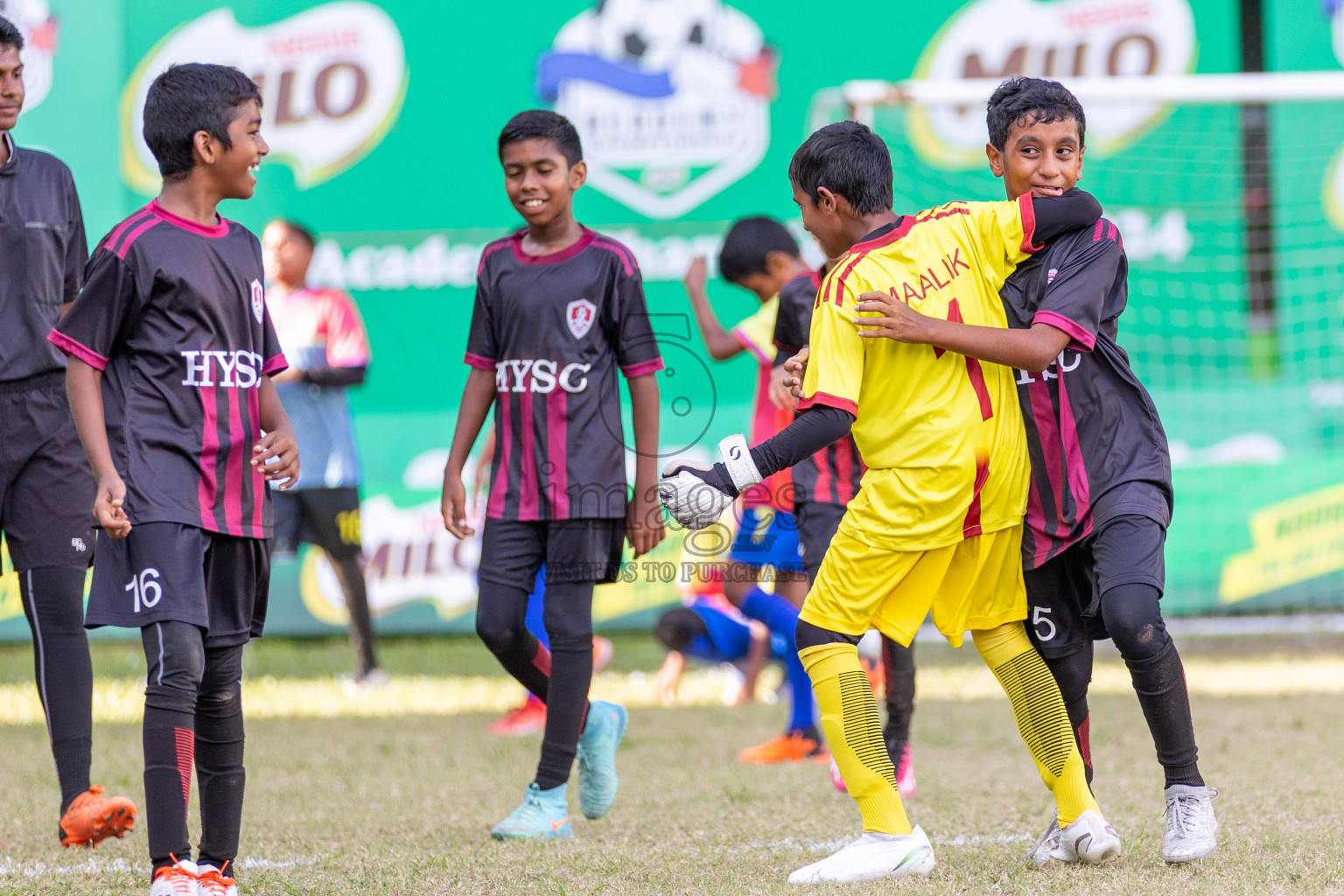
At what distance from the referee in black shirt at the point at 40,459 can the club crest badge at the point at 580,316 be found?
134 cm

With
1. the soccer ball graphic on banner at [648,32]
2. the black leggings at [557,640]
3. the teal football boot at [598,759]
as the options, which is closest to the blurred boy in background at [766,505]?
the teal football boot at [598,759]

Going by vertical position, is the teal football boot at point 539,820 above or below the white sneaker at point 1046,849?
below

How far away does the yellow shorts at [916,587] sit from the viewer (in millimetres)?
3135

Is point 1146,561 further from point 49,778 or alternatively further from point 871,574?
point 49,778

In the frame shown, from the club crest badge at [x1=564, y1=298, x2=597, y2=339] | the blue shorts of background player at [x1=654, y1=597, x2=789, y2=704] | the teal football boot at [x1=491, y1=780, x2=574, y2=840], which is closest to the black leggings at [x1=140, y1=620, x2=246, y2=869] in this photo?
the teal football boot at [x1=491, y1=780, x2=574, y2=840]

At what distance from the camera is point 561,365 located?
3.97m

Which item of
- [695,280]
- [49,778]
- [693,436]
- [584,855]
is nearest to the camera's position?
[584,855]

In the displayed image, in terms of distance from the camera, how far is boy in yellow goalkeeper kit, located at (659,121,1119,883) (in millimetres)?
3059

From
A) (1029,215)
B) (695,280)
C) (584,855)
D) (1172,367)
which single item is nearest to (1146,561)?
(1029,215)

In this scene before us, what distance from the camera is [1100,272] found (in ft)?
10.3

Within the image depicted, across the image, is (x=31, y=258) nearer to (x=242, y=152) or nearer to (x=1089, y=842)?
(x=242, y=152)

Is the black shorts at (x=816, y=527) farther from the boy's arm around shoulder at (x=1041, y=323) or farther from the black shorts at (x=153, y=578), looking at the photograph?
the black shorts at (x=153, y=578)

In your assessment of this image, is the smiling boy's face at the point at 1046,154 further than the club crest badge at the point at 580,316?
No

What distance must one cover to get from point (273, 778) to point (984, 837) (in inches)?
93.3
